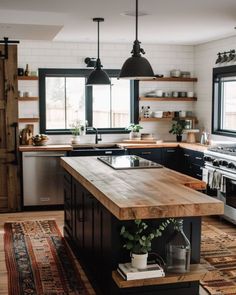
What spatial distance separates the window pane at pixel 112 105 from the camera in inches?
337

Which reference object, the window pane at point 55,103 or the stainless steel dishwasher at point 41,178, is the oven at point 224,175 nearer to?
the stainless steel dishwasher at point 41,178

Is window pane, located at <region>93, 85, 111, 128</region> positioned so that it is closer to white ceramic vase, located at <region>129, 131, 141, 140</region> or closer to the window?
white ceramic vase, located at <region>129, 131, 141, 140</region>

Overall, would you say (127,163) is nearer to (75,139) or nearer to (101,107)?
(75,139)

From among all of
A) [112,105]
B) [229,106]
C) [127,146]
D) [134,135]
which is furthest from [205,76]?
[127,146]

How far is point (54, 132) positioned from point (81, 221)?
3629 millimetres

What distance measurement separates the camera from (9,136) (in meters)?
7.31

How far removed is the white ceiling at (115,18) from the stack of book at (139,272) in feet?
8.85

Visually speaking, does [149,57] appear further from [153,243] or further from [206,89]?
[153,243]

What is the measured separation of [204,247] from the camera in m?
5.62

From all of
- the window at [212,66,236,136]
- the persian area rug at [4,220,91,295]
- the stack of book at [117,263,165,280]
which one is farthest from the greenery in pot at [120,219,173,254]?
the window at [212,66,236,136]

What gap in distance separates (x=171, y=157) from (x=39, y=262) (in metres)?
3.61

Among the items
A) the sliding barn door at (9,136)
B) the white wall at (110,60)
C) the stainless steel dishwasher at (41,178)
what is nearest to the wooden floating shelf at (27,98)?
the white wall at (110,60)

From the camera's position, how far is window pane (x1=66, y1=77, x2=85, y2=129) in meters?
8.46

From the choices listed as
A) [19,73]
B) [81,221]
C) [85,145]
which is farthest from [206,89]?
[81,221]
